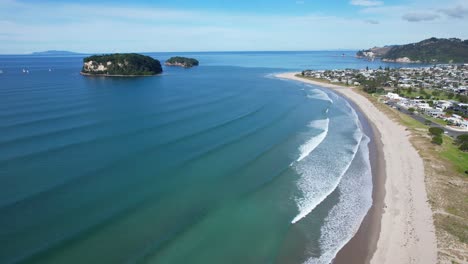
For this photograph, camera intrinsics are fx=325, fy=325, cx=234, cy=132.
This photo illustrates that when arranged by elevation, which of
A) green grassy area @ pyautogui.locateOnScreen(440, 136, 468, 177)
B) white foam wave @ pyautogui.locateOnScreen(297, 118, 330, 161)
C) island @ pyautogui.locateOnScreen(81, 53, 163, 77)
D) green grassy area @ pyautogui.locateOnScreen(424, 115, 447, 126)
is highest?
island @ pyautogui.locateOnScreen(81, 53, 163, 77)

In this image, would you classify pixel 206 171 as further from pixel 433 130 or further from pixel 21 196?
pixel 433 130

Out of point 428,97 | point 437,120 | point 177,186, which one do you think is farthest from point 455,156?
point 428,97

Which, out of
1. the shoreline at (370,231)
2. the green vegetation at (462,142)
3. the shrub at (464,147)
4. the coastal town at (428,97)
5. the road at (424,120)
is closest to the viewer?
the shoreline at (370,231)

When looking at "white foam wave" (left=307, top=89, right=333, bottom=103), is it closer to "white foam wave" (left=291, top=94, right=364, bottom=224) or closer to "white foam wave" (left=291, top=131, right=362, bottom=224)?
"white foam wave" (left=291, top=94, right=364, bottom=224)

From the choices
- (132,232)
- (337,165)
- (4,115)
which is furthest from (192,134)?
(4,115)

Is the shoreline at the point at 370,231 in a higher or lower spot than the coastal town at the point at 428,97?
lower

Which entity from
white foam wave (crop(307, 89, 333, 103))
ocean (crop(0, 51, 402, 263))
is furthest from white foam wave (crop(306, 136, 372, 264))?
white foam wave (crop(307, 89, 333, 103))

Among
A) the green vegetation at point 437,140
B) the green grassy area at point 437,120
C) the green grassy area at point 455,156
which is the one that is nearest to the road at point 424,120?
the green grassy area at point 437,120

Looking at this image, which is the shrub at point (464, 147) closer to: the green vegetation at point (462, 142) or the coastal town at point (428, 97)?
the green vegetation at point (462, 142)
